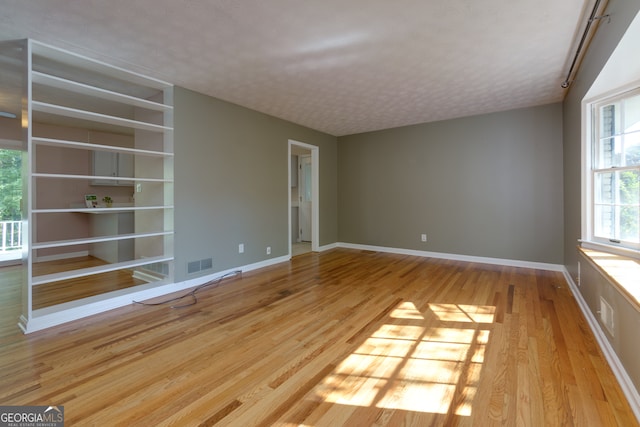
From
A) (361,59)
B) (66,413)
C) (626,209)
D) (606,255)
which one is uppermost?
(361,59)

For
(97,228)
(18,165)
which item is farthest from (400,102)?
(18,165)

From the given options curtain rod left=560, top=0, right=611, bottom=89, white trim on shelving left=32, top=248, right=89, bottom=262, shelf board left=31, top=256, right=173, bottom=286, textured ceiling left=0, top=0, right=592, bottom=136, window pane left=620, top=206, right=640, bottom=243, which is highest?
textured ceiling left=0, top=0, right=592, bottom=136

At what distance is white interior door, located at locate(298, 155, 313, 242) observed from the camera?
7102 millimetres

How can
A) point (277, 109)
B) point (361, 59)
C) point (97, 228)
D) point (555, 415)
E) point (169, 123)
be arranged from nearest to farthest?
point (555, 415) < point (361, 59) < point (169, 123) < point (277, 109) < point (97, 228)

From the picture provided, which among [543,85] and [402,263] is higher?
[543,85]

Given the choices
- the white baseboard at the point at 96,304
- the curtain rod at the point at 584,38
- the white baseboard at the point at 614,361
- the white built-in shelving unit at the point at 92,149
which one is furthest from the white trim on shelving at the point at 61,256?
the curtain rod at the point at 584,38

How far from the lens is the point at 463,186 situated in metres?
4.81

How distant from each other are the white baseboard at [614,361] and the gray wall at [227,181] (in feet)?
12.6

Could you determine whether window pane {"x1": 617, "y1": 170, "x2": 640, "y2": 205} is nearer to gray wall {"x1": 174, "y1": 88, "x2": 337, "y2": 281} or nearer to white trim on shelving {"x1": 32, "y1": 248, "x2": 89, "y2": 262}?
gray wall {"x1": 174, "y1": 88, "x2": 337, "y2": 281}

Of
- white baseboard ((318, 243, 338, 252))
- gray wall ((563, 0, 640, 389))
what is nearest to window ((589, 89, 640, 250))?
gray wall ((563, 0, 640, 389))

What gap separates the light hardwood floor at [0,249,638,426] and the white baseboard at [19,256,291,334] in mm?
100

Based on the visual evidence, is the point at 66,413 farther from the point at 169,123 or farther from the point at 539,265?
the point at 539,265

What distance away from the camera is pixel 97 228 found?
5.16 metres

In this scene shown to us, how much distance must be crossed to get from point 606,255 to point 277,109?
4.05 meters
